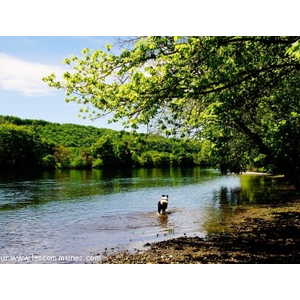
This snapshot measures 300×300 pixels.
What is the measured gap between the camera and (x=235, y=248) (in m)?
10.7

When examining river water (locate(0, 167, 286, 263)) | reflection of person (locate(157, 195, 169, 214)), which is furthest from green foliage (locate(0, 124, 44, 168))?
reflection of person (locate(157, 195, 169, 214))

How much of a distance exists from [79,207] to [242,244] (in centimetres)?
1356

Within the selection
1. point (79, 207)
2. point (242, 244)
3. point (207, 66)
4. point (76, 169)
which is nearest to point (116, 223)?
point (79, 207)

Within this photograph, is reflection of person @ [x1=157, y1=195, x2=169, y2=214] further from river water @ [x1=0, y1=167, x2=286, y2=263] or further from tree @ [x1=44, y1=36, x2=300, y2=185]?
tree @ [x1=44, y1=36, x2=300, y2=185]

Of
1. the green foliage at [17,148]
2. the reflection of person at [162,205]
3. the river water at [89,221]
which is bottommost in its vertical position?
the river water at [89,221]

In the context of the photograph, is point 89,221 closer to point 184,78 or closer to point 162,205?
point 162,205

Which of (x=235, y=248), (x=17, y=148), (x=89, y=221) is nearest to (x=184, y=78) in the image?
(x=235, y=248)

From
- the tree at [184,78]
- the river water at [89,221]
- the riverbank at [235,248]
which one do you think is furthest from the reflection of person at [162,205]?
the tree at [184,78]

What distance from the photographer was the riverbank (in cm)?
938

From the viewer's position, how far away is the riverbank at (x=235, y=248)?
9383 mm

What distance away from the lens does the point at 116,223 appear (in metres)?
17.4

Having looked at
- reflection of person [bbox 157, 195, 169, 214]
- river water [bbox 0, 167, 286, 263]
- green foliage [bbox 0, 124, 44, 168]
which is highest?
green foliage [bbox 0, 124, 44, 168]

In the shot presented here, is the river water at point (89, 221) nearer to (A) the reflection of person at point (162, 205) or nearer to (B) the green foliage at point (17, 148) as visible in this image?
(A) the reflection of person at point (162, 205)
